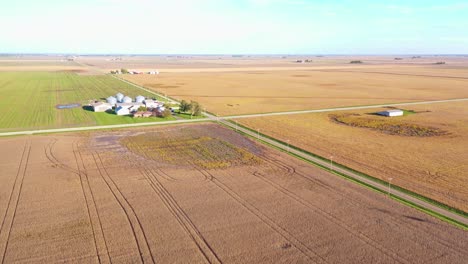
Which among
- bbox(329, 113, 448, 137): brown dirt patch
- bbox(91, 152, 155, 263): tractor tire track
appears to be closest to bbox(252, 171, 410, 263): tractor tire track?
bbox(91, 152, 155, 263): tractor tire track

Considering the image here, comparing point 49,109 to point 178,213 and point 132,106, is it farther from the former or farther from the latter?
point 178,213

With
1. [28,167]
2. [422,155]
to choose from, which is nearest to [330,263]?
[422,155]

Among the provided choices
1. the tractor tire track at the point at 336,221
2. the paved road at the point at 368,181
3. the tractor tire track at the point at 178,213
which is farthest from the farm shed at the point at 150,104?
the tractor tire track at the point at 336,221

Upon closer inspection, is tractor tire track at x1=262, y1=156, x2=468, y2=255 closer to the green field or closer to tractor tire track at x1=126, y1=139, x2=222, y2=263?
tractor tire track at x1=126, y1=139, x2=222, y2=263

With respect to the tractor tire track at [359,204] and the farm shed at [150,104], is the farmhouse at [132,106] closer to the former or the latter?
the farm shed at [150,104]

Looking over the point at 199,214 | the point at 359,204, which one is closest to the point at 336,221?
the point at 359,204

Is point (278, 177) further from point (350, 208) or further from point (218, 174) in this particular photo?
point (350, 208)

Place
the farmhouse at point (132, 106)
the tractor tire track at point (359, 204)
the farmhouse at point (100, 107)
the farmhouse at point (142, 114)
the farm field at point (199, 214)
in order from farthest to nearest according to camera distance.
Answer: the farmhouse at point (100, 107), the farmhouse at point (132, 106), the farmhouse at point (142, 114), the tractor tire track at point (359, 204), the farm field at point (199, 214)
